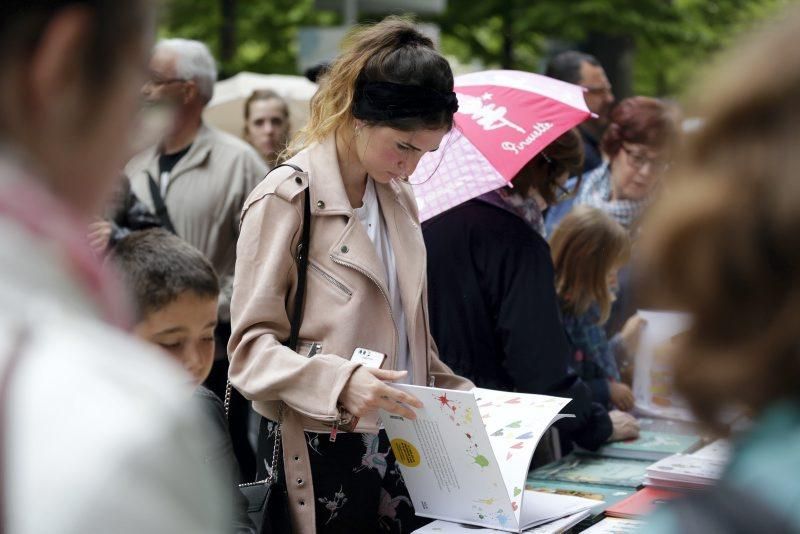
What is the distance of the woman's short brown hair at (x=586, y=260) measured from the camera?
14.2 ft

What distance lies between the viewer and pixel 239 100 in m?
9.25

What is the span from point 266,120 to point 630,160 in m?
2.67

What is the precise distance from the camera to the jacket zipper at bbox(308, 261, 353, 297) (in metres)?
2.83

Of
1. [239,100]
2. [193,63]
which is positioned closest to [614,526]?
[193,63]

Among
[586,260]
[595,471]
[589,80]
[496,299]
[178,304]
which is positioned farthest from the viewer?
[589,80]

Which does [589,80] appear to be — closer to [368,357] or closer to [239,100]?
[239,100]

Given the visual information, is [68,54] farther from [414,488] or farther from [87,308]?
[414,488]

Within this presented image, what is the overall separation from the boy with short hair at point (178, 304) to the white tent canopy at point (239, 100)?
5.33 m

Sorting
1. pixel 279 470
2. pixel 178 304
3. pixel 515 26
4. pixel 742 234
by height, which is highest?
pixel 515 26

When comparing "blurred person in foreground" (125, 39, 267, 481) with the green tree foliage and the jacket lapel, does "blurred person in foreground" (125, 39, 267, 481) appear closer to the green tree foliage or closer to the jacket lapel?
the jacket lapel

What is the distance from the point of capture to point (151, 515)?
30.4 inches

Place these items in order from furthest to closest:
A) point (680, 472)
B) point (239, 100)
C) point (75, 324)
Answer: point (239, 100) < point (680, 472) < point (75, 324)

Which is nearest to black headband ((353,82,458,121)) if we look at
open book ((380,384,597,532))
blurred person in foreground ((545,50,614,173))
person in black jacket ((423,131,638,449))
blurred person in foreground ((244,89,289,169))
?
person in black jacket ((423,131,638,449))

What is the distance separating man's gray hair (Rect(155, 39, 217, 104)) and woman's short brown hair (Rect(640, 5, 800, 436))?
14.7 feet
